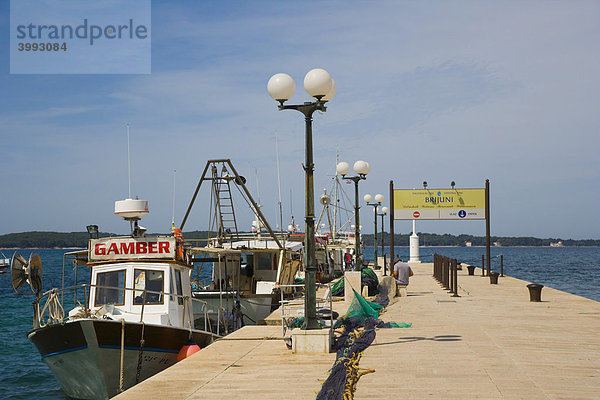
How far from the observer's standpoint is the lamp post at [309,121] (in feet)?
40.1

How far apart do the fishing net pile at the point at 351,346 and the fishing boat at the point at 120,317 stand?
373 centimetres

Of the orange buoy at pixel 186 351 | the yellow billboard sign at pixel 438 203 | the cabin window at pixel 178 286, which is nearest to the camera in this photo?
the orange buoy at pixel 186 351

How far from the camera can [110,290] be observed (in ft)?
51.4

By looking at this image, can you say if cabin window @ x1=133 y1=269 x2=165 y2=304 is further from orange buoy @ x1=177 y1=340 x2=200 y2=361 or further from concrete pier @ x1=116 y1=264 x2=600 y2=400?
concrete pier @ x1=116 y1=264 x2=600 y2=400

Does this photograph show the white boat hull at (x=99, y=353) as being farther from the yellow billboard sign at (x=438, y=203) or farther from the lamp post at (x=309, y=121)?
the yellow billboard sign at (x=438, y=203)

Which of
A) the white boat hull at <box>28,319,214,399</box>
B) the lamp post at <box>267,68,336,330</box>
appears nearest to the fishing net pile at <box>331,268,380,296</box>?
the white boat hull at <box>28,319,214,399</box>

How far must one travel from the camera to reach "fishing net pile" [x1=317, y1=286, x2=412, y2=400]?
28.8 feet

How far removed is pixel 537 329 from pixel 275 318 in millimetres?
6947

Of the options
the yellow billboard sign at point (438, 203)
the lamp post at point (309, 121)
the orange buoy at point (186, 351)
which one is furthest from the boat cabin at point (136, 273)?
the yellow billboard sign at point (438, 203)

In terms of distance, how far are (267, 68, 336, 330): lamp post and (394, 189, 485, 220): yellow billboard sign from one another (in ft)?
82.2

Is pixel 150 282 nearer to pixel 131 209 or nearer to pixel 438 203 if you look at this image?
pixel 131 209

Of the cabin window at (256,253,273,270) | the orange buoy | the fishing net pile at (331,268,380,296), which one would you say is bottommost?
the orange buoy

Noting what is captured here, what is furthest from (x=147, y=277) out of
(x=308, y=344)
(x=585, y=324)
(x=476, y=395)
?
(x=585, y=324)

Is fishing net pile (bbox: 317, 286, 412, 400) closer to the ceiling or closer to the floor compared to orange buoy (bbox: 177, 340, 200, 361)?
closer to the ceiling
